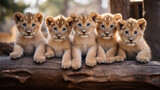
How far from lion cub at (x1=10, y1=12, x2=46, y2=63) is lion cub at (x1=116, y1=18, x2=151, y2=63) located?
5.94 ft

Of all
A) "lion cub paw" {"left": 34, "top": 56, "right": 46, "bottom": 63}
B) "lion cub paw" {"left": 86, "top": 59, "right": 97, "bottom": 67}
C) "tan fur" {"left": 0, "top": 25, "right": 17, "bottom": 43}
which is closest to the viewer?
"lion cub paw" {"left": 86, "top": 59, "right": 97, "bottom": 67}

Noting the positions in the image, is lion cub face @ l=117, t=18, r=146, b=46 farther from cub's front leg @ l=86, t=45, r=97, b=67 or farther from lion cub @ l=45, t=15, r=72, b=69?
lion cub @ l=45, t=15, r=72, b=69

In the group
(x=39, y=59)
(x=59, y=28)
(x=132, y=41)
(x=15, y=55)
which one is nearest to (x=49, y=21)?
(x=59, y=28)

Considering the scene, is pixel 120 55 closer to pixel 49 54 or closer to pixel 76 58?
pixel 76 58

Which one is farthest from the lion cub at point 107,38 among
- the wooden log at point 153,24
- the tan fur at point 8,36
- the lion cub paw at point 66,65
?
the tan fur at point 8,36

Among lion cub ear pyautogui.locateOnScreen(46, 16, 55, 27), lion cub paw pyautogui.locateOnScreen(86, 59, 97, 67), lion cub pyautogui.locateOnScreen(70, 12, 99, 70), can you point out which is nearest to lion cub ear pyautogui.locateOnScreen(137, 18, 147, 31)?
lion cub pyautogui.locateOnScreen(70, 12, 99, 70)

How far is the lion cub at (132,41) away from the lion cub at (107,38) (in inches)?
5.8

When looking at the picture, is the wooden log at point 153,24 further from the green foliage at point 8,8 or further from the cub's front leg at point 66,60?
the green foliage at point 8,8

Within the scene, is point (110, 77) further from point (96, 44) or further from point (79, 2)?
point (79, 2)

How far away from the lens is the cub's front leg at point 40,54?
4.50 metres

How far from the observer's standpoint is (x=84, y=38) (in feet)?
16.2

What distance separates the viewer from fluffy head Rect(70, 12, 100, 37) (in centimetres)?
468

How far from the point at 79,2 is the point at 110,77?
19036 mm

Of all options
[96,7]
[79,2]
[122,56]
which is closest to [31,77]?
[122,56]
